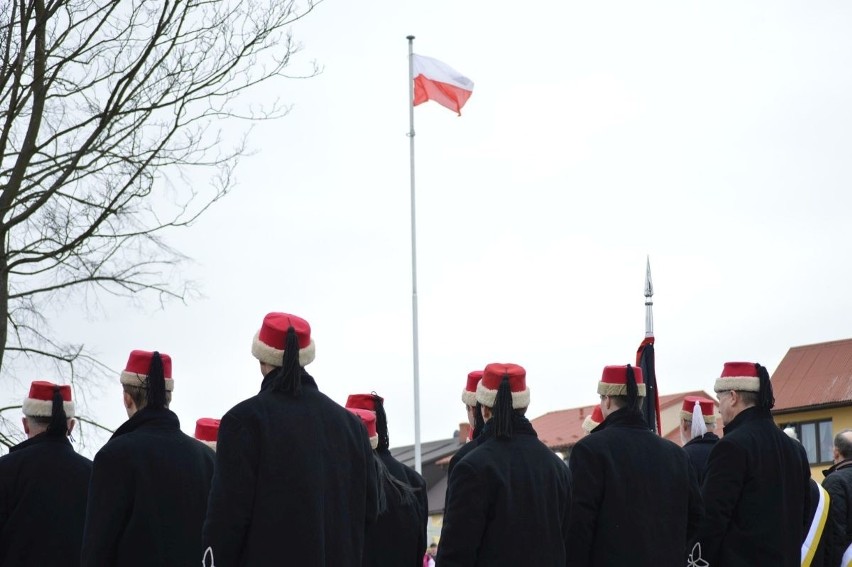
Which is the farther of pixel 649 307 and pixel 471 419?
pixel 649 307

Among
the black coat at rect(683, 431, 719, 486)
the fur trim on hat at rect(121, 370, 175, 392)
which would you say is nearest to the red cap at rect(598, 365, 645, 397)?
the black coat at rect(683, 431, 719, 486)

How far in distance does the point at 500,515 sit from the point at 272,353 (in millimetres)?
1836

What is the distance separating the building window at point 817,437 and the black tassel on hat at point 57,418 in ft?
163

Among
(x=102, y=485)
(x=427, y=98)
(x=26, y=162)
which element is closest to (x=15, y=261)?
(x=26, y=162)

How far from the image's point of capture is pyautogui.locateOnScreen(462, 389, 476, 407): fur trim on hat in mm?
8906

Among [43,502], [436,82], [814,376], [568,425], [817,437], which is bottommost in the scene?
[43,502]

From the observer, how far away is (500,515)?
7.20 metres

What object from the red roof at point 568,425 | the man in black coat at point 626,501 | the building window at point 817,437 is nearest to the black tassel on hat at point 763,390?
the man in black coat at point 626,501

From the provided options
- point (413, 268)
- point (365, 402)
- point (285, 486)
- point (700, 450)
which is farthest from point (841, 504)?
point (413, 268)

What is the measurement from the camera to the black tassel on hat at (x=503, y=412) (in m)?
7.41

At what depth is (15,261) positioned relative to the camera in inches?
555

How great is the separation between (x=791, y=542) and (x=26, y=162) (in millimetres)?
8408

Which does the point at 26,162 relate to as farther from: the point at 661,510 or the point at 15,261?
the point at 661,510

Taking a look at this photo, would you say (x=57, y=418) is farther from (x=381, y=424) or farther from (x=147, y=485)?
(x=381, y=424)
